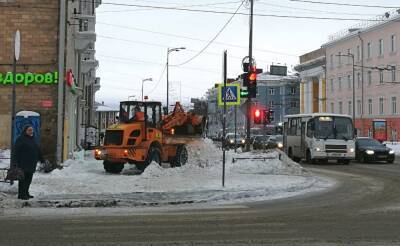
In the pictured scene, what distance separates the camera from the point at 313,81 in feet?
312

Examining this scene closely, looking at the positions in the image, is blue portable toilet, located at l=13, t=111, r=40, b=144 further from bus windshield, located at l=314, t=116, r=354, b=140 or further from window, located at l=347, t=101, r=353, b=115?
window, located at l=347, t=101, r=353, b=115

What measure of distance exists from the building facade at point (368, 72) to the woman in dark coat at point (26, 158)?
5921cm

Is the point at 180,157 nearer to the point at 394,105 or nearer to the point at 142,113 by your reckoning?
the point at 142,113

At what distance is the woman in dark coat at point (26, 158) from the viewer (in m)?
13.9

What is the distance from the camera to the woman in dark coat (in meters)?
13.9

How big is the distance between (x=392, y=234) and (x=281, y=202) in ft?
16.2

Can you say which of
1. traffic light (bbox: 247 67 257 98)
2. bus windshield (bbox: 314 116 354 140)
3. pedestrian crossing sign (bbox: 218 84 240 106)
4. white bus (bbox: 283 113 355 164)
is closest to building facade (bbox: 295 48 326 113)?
white bus (bbox: 283 113 355 164)

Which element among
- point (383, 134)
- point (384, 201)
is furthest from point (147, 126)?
point (383, 134)

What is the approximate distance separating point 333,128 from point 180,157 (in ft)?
36.2

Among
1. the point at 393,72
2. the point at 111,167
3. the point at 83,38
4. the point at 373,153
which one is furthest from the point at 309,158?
the point at 393,72

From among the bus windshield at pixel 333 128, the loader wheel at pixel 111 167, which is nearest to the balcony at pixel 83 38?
the loader wheel at pixel 111 167

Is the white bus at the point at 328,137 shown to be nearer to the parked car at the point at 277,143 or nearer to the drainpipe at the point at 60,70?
the parked car at the point at 277,143

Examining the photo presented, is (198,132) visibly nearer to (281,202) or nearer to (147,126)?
(147,126)

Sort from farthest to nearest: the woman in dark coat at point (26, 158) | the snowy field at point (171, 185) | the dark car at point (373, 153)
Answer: the dark car at point (373, 153) → the snowy field at point (171, 185) → the woman in dark coat at point (26, 158)
